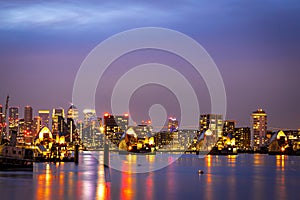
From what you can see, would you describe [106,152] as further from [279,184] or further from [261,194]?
[261,194]

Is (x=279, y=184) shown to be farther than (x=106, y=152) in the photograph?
No

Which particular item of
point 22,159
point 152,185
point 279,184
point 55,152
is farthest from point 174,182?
point 55,152

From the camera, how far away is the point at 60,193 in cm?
5672

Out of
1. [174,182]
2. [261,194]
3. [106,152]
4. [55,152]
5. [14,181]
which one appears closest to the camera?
[261,194]

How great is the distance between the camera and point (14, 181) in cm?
6800

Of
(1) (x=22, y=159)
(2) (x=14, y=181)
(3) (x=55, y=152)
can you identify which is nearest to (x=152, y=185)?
(2) (x=14, y=181)

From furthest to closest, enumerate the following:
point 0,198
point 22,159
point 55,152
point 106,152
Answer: point 55,152 → point 106,152 → point 22,159 → point 0,198

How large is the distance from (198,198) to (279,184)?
2140 centimetres

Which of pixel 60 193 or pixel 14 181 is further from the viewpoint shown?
pixel 14 181

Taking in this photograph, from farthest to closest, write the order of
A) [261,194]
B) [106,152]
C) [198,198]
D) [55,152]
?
[55,152] < [106,152] < [261,194] < [198,198]

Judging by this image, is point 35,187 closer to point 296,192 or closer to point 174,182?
→ point 174,182

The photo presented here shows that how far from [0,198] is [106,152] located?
43.7 meters

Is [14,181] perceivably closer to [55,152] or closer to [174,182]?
[174,182]

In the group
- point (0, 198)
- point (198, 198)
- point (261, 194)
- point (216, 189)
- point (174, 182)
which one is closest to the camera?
point (0, 198)
